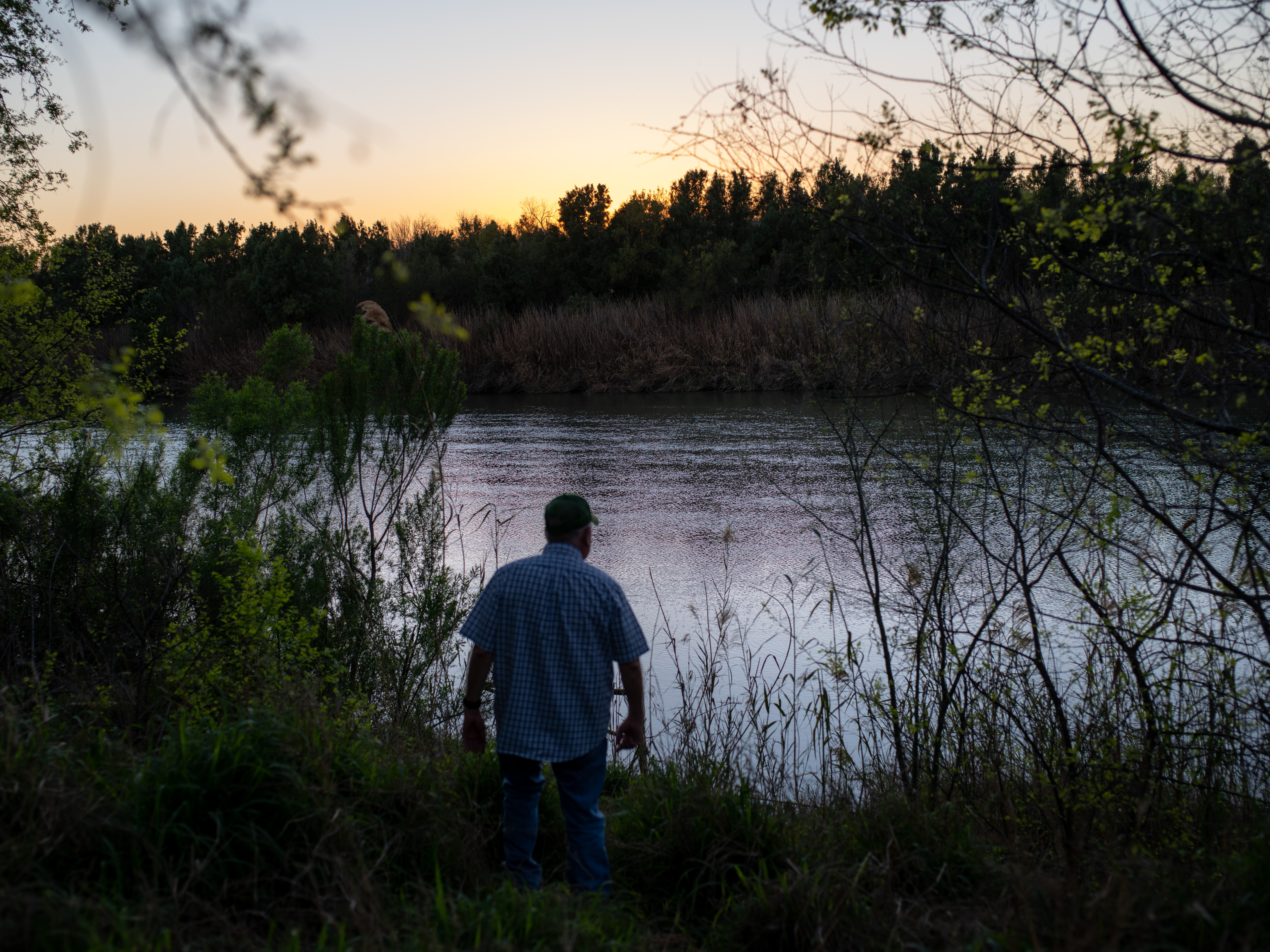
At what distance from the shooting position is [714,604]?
8.17m

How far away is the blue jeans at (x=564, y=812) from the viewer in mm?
3352

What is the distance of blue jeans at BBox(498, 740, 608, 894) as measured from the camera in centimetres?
335

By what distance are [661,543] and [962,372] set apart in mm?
5998

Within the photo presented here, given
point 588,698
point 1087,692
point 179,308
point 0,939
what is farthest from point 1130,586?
point 179,308

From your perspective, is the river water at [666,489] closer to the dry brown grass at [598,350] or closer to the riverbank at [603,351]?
the dry brown grass at [598,350]

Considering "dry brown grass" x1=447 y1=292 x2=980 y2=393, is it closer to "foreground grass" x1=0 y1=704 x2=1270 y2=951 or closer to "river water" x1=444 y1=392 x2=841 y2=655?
"river water" x1=444 y1=392 x2=841 y2=655

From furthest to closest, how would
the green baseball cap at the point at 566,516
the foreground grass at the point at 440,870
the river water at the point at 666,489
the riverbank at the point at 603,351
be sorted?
the riverbank at the point at 603,351 < the river water at the point at 666,489 < the green baseball cap at the point at 566,516 < the foreground grass at the point at 440,870

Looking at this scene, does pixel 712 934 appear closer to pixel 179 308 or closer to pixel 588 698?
pixel 588 698

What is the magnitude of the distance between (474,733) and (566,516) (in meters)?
1.00

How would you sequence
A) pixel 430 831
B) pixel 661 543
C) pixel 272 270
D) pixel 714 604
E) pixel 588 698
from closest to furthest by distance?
1. pixel 430 831
2. pixel 588 698
3. pixel 714 604
4. pixel 661 543
5. pixel 272 270

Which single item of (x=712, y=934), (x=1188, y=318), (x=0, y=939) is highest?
(x=1188, y=318)

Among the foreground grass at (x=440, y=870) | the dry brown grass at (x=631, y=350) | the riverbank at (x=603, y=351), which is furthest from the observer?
the riverbank at (x=603, y=351)

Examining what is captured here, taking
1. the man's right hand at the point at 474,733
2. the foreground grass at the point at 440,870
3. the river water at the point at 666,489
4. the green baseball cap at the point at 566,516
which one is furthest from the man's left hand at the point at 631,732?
the river water at the point at 666,489

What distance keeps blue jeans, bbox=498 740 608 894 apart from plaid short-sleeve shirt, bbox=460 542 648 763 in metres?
0.10
